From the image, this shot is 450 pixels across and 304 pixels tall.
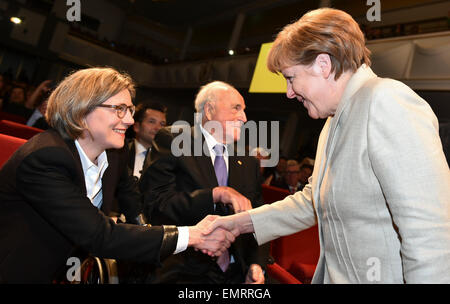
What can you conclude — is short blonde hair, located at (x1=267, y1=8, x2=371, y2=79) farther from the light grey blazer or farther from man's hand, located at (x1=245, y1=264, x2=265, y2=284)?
man's hand, located at (x1=245, y1=264, x2=265, y2=284)

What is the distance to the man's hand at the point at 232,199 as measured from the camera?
2.09 metres

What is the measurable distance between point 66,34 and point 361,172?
16.3m

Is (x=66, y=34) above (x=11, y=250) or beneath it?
above

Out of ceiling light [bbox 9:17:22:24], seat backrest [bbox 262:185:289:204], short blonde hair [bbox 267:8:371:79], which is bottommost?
seat backrest [bbox 262:185:289:204]

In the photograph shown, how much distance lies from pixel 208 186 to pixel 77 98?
101 centimetres

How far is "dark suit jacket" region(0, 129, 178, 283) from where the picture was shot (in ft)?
5.16

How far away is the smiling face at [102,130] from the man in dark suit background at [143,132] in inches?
78.0

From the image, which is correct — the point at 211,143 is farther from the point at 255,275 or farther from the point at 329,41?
the point at 329,41

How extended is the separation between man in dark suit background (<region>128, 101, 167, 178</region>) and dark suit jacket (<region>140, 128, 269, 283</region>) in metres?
1.58

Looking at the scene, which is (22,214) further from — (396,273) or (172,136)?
(396,273)

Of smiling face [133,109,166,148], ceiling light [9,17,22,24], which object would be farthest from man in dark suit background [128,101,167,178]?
ceiling light [9,17,22,24]

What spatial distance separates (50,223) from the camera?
1.68 meters

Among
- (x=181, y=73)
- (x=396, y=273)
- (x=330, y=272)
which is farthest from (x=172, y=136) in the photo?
(x=181, y=73)
